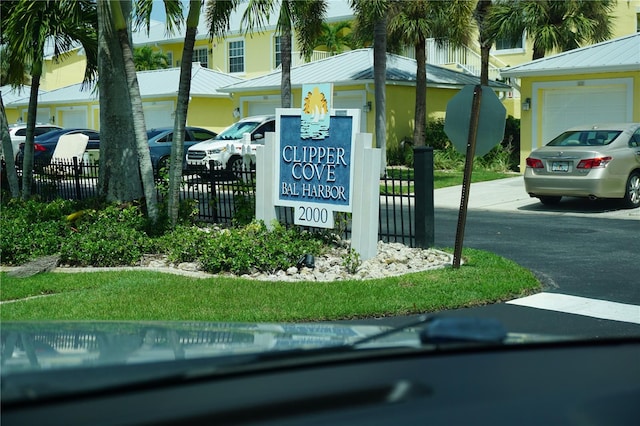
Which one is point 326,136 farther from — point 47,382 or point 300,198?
point 47,382

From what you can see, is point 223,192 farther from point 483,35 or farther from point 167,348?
point 483,35

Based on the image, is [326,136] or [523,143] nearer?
[326,136]

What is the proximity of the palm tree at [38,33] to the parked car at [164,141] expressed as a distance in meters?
8.67

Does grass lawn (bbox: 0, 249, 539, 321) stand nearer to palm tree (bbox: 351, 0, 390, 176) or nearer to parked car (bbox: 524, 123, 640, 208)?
parked car (bbox: 524, 123, 640, 208)

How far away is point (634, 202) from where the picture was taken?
17.0m

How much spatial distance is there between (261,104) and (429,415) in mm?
32867

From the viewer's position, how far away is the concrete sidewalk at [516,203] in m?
16.8

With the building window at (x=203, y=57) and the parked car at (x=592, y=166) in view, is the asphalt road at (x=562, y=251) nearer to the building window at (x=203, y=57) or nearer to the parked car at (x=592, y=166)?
the parked car at (x=592, y=166)

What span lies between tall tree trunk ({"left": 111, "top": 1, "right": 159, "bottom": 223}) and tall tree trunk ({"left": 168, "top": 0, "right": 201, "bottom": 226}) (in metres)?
0.29

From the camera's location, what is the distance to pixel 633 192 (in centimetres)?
1697

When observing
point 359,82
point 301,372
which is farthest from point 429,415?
point 359,82

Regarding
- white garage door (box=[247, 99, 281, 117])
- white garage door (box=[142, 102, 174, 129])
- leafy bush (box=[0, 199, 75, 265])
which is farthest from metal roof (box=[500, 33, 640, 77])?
white garage door (box=[142, 102, 174, 129])

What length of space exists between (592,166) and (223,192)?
7.37 metres

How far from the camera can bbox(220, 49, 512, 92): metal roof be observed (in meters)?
29.7
